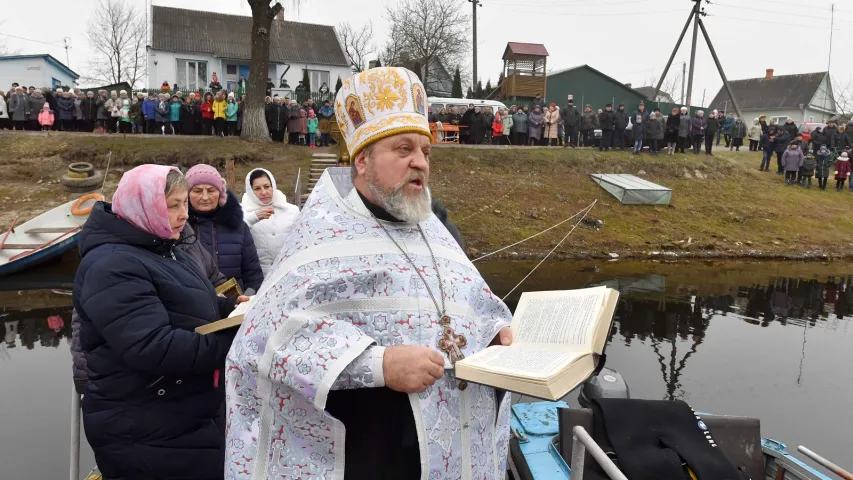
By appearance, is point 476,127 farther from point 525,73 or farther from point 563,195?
→ point 525,73

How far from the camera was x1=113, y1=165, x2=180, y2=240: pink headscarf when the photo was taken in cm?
217

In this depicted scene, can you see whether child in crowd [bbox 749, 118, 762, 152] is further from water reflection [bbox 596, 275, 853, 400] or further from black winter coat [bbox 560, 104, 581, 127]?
water reflection [bbox 596, 275, 853, 400]

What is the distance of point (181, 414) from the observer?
89.4 inches

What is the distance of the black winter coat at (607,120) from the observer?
63.9 ft

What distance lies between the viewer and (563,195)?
15.9 meters

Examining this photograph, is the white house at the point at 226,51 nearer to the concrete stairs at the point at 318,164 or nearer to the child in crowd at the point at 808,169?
the concrete stairs at the point at 318,164

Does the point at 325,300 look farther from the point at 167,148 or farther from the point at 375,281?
the point at 167,148

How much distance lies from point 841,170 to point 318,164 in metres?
17.6

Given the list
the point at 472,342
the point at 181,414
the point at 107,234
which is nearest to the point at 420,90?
the point at 472,342

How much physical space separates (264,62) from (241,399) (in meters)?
17.3

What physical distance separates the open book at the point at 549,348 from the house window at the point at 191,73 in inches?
1377

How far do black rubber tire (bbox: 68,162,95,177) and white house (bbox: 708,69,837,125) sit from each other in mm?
48232

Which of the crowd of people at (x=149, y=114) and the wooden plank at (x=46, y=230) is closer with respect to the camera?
the wooden plank at (x=46, y=230)

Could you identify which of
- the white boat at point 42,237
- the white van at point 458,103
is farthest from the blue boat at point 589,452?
the white van at point 458,103
